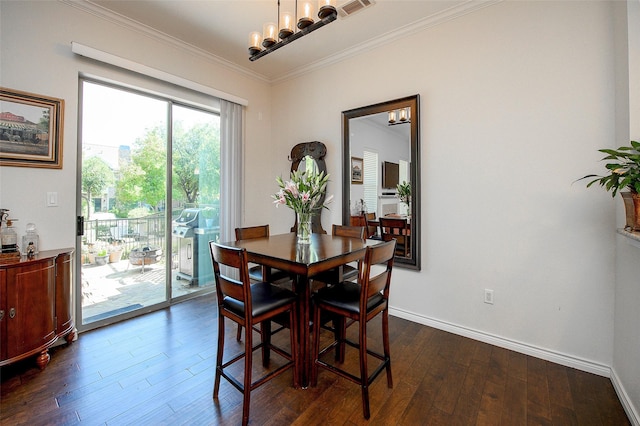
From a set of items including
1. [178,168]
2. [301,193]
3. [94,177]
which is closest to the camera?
[301,193]

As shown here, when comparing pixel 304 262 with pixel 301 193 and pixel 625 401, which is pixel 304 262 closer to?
pixel 301 193

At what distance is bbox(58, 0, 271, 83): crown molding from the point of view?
2.50 m

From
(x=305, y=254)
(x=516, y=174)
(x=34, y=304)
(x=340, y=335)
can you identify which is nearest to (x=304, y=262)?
(x=305, y=254)

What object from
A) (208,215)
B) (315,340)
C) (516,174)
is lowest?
(315,340)

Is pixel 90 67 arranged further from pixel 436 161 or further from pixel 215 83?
pixel 436 161

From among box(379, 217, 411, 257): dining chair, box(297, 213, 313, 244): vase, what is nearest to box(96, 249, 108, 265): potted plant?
box(297, 213, 313, 244): vase

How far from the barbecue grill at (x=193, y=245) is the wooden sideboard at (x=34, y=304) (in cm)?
114

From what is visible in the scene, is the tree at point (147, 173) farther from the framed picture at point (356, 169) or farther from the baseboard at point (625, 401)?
the baseboard at point (625, 401)

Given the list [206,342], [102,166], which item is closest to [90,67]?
[102,166]

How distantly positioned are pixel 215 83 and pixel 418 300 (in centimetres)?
353

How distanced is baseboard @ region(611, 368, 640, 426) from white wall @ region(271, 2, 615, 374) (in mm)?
142

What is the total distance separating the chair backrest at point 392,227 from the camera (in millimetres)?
2982

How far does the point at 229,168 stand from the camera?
3654 mm

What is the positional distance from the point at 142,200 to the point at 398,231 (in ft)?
9.18
